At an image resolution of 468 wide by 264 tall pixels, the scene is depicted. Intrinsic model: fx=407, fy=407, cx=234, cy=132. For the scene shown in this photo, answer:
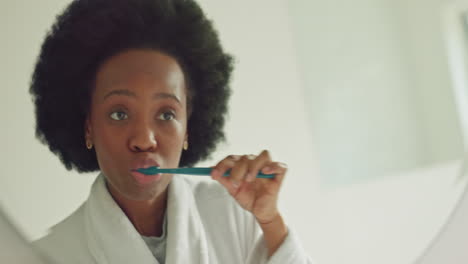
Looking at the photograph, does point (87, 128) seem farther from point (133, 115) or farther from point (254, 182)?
point (254, 182)

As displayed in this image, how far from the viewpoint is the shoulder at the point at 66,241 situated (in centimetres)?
33

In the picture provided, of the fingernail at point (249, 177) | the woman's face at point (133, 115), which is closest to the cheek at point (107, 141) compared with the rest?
the woman's face at point (133, 115)

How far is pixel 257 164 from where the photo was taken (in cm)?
34

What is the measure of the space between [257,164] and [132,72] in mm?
127

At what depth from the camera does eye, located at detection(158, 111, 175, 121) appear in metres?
0.33

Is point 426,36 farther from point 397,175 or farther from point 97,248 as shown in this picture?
point 97,248

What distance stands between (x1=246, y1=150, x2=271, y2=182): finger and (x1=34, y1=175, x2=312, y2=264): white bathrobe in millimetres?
41

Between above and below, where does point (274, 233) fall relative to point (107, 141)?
Answer: below

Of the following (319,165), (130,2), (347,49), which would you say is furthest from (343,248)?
(130,2)

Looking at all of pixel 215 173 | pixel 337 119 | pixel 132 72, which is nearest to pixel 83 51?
pixel 132 72

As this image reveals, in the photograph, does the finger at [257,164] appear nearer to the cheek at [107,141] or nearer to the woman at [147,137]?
the woman at [147,137]

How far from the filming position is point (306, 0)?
41 cm

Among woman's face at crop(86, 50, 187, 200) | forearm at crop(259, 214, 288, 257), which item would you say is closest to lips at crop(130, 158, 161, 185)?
woman's face at crop(86, 50, 187, 200)

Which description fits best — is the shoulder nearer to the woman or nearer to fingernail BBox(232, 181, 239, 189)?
the woman
